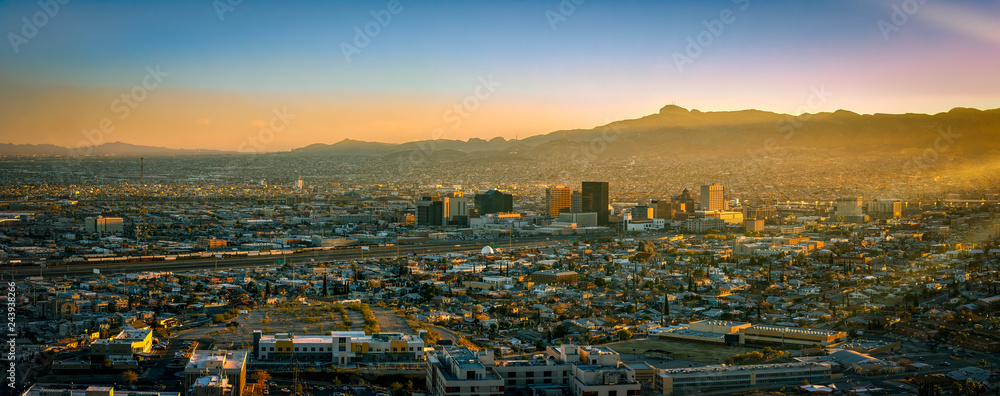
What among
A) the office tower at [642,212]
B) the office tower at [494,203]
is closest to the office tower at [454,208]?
the office tower at [494,203]

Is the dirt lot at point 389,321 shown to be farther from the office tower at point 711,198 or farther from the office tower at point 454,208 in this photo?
the office tower at point 711,198

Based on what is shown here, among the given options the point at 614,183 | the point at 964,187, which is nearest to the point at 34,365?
the point at 964,187

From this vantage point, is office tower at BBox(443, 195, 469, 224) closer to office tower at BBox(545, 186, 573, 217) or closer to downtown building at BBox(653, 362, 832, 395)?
office tower at BBox(545, 186, 573, 217)

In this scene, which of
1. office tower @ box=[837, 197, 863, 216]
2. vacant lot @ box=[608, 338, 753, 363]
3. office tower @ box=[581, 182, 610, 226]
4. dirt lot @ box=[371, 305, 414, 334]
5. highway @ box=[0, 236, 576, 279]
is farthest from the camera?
office tower @ box=[581, 182, 610, 226]

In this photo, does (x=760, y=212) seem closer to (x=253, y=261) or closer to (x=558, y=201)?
(x=558, y=201)

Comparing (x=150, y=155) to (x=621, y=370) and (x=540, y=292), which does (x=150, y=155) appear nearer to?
(x=540, y=292)

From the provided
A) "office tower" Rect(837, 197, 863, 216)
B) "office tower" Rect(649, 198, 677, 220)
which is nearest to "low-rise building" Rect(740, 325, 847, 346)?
"office tower" Rect(837, 197, 863, 216)

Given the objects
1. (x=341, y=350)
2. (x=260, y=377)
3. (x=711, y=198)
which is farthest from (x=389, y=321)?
(x=711, y=198)
